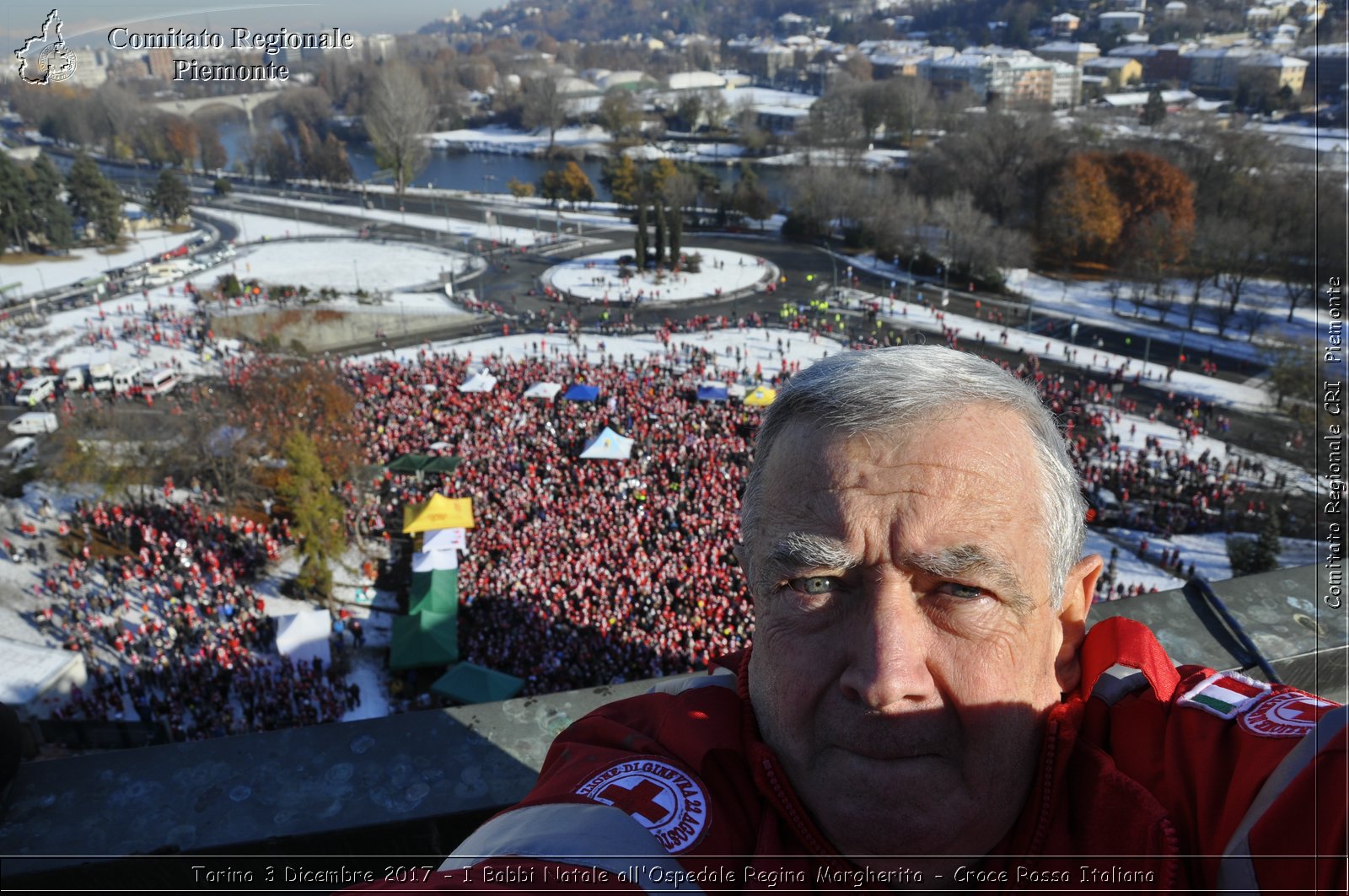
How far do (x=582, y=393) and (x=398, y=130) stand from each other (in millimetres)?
38438

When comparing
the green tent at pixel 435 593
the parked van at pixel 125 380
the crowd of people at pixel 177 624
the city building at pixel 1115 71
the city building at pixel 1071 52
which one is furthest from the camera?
the city building at pixel 1071 52

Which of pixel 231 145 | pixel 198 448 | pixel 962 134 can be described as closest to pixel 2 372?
pixel 198 448

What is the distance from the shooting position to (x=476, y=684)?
372 inches

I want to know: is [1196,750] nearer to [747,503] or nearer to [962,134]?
[747,503]

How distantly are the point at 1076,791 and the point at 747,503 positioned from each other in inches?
23.6

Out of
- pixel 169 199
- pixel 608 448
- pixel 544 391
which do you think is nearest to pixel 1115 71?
pixel 169 199

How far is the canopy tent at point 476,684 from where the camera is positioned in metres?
9.35

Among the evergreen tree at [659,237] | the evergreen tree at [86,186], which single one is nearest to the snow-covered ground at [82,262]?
the evergreen tree at [86,186]

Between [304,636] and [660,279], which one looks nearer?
[304,636]

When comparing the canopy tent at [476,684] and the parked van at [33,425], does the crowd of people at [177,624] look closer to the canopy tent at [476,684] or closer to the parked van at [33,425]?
the canopy tent at [476,684]

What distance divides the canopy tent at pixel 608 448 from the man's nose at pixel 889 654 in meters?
14.9

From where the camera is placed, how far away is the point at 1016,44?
93.6 m

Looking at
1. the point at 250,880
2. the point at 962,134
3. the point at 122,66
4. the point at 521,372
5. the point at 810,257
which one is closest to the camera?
the point at 250,880

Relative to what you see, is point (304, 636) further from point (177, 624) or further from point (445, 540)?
point (445, 540)
